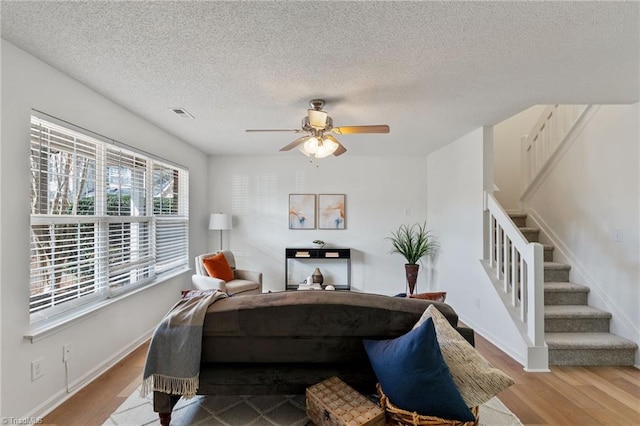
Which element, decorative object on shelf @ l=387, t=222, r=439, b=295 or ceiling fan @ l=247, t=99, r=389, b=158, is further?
decorative object on shelf @ l=387, t=222, r=439, b=295

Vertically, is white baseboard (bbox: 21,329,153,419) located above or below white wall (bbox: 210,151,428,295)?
below

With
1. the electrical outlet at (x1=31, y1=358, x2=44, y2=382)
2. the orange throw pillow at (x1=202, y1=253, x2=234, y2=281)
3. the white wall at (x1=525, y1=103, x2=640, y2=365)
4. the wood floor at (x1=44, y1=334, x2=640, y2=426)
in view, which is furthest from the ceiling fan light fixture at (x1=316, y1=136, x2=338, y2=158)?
the white wall at (x1=525, y1=103, x2=640, y2=365)

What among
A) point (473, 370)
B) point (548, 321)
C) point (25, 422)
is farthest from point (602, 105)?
point (25, 422)

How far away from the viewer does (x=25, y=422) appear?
1783 millimetres

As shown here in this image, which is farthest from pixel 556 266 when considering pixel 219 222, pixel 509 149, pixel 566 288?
pixel 219 222

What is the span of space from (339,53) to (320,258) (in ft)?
11.6

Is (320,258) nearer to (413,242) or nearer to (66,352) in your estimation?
(413,242)

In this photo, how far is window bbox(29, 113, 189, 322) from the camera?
1.98m

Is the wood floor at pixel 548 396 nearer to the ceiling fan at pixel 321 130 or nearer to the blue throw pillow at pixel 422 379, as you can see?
the blue throw pillow at pixel 422 379

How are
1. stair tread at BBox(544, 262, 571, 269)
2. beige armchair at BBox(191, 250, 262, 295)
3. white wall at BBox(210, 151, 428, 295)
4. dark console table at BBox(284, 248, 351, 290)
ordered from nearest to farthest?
stair tread at BBox(544, 262, 571, 269) < beige armchair at BBox(191, 250, 262, 295) < dark console table at BBox(284, 248, 351, 290) < white wall at BBox(210, 151, 428, 295)

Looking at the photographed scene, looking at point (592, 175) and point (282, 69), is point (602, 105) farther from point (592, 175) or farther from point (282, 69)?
point (282, 69)

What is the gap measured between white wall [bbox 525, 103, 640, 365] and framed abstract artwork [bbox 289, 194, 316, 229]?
11.2 ft

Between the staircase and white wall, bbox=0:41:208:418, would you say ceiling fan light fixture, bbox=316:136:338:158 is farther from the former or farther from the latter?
the staircase

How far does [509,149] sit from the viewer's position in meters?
4.56
